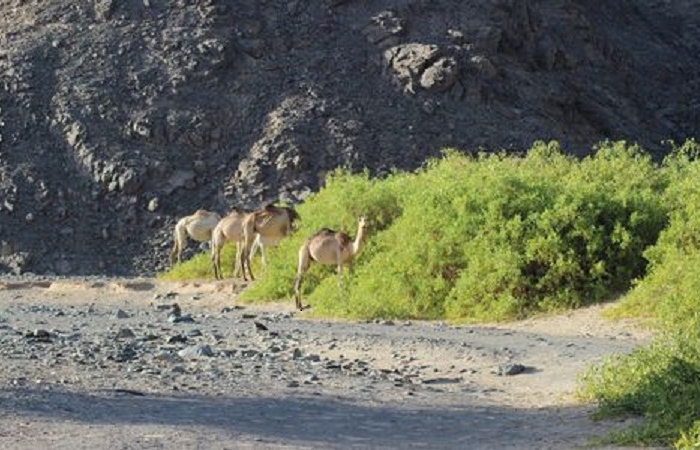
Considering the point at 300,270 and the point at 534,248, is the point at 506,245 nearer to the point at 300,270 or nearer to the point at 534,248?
the point at 534,248

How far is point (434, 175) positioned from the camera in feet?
89.4

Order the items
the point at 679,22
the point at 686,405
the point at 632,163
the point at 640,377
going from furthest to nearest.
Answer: the point at 679,22
the point at 632,163
the point at 640,377
the point at 686,405

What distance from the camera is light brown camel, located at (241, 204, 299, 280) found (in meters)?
29.0

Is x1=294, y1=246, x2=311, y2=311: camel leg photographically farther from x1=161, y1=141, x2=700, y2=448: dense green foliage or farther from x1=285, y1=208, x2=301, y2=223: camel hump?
x1=285, y1=208, x2=301, y2=223: camel hump

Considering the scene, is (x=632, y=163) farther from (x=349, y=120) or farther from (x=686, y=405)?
(x=349, y=120)

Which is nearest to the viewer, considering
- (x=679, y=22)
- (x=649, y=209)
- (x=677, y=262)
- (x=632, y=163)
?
(x=677, y=262)

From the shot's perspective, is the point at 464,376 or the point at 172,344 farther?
the point at 172,344

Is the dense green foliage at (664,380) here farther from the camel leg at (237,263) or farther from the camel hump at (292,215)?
the camel leg at (237,263)

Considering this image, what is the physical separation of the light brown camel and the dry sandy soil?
551cm

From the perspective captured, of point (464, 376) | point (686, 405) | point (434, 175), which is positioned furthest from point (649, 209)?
point (686, 405)

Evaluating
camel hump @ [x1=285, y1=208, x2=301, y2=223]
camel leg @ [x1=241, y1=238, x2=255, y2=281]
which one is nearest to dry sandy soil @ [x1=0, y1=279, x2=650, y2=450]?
camel hump @ [x1=285, y1=208, x2=301, y2=223]

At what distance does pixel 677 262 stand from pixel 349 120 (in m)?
24.5

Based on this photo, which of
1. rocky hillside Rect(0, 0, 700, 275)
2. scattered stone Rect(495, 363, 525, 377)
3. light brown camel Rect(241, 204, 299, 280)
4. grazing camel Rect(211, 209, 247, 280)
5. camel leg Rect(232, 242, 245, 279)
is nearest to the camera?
scattered stone Rect(495, 363, 525, 377)

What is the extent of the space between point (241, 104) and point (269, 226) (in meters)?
17.0
